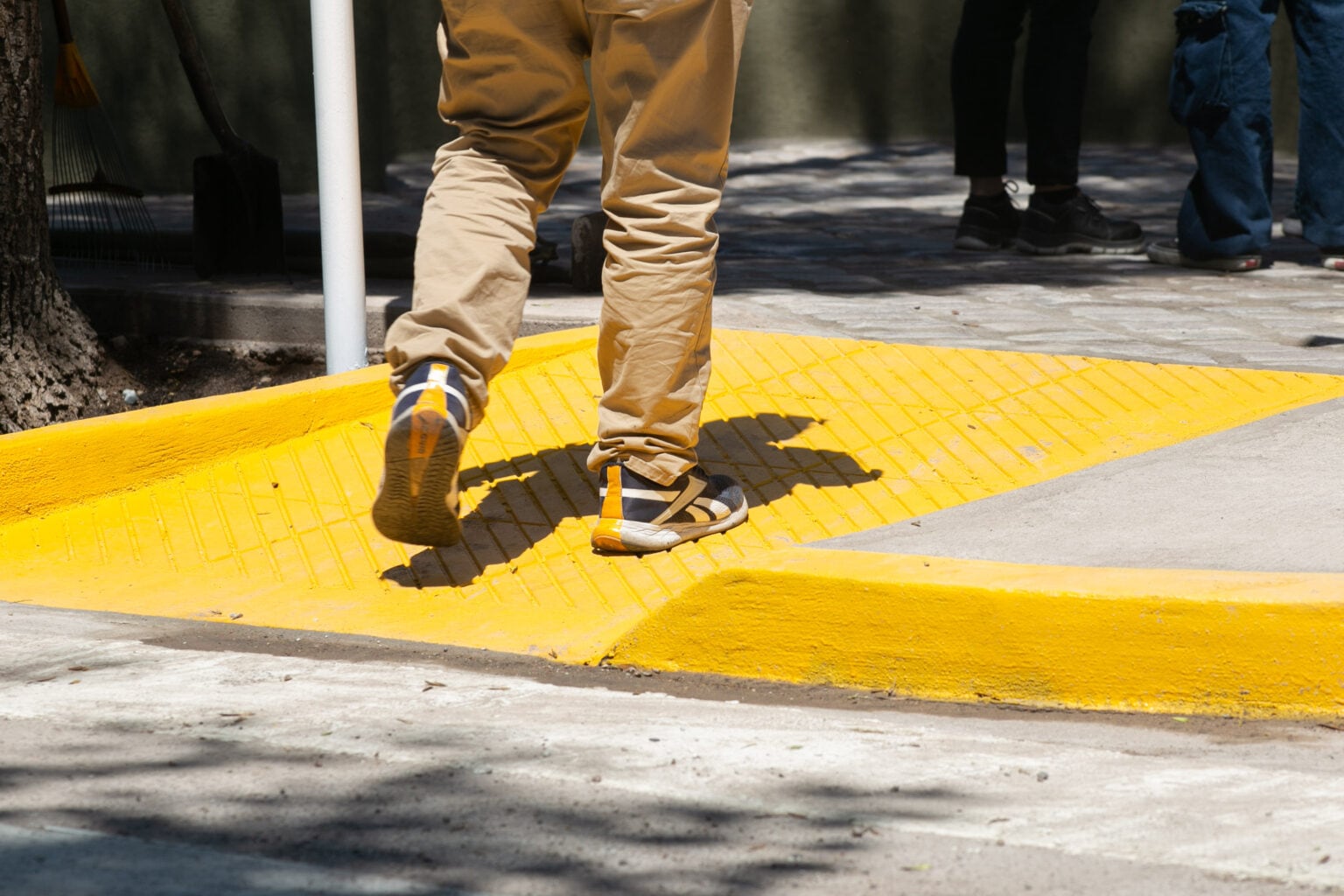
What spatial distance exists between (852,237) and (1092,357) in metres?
3.13

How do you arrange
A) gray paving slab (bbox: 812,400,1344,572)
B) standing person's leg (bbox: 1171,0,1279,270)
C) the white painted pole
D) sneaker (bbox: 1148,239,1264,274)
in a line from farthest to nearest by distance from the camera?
sneaker (bbox: 1148,239,1264,274) < standing person's leg (bbox: 1171,0,1279,270) < the white painted pole < gray paving slab (bbox: 812,400,1344,572)

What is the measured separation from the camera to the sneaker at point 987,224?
6.66m

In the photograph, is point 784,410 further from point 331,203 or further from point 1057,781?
point 1057,781

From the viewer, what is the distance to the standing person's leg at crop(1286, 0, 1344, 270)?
589 centimetres

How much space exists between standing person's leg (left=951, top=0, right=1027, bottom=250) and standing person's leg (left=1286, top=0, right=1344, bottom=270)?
1.04 m

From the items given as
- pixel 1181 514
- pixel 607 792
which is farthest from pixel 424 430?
pixel 1181 514

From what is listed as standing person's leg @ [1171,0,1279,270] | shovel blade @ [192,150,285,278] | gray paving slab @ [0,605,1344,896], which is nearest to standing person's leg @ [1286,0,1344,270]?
standing person's leg @ [1171,0,1279,270]

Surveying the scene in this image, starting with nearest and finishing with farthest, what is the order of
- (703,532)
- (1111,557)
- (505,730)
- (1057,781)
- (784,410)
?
(1057,781), (505,730), (1111,557), (703,532), (784,410)

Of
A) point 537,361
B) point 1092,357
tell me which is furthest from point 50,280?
point 1092,357

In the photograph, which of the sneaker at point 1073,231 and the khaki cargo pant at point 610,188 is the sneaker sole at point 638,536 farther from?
the sneaker at point 1073,231

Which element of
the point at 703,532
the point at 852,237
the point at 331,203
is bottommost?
the point at 852,237

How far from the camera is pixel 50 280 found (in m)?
4.45

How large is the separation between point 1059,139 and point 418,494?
13.7ft

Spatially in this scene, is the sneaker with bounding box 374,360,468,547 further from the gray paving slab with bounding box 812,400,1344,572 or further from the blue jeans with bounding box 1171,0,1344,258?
the blue jeans with bounding box 1171,0,1344,258
